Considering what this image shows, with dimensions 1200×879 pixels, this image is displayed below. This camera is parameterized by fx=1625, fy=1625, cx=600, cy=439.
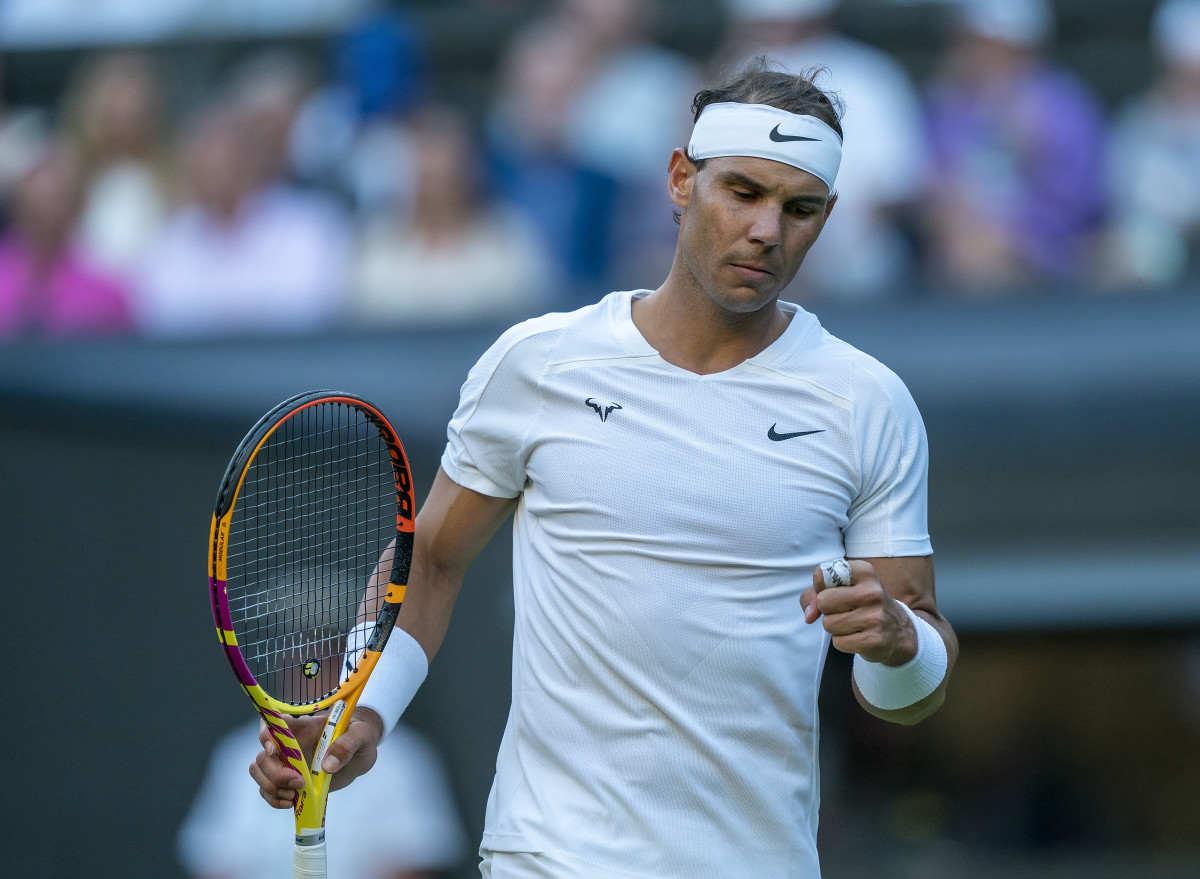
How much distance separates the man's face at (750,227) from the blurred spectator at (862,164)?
2.99m

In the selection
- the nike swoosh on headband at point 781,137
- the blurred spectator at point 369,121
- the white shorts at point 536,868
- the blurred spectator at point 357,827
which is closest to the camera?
the white shorts at point 536,868

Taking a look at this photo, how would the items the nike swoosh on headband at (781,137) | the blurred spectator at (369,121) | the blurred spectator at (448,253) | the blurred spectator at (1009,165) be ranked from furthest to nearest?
the blurred spectator at (369,121) < the blurred spectator at (448,253) < the blurred spectator at (1009,165) < the nike swoosh on headband at (781,137)

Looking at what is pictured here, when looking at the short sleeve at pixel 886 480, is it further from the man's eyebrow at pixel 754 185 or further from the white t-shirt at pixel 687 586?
the man's eyebrow at pixel 754 185

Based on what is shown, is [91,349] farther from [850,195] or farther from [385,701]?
[385,701]

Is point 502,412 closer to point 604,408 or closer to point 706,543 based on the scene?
point 604,408

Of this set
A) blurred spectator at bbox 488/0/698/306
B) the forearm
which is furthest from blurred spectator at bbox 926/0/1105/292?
the forearm

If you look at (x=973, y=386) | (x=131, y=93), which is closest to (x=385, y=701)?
(x=973, y=386)

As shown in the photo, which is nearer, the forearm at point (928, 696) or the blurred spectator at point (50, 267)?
the forearm at point (928, 696)

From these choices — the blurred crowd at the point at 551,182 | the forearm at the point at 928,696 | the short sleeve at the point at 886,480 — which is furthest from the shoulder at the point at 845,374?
the blurred crowd at the point at 551,182

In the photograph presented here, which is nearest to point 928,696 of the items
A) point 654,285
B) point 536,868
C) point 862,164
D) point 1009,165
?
point 536,868

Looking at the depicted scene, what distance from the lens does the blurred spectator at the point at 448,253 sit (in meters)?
6.13

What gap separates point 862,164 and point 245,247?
2493mm

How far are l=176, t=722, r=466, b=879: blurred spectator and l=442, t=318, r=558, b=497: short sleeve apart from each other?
2.31 meters

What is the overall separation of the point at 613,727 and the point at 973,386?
10.3 feet
